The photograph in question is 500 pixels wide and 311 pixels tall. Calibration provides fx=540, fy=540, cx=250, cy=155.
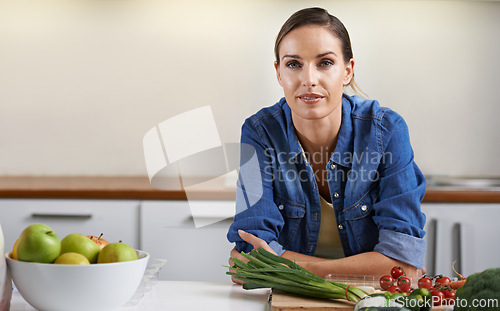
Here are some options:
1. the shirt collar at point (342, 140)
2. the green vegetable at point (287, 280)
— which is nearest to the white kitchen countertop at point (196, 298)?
the green vegetable at point (287, 280)

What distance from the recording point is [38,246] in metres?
0.81

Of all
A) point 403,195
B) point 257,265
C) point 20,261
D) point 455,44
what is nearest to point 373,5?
point 455,44

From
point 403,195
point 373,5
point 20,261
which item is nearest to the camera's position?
point 20,261

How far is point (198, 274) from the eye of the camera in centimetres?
216

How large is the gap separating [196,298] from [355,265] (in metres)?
0.50

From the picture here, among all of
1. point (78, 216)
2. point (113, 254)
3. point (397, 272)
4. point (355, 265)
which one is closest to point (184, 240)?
point (78, 216)

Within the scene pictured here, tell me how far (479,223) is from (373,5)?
1.22 m

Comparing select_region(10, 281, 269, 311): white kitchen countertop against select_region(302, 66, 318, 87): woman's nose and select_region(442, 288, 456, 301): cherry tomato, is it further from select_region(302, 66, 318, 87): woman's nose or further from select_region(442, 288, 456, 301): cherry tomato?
select_region(302, 66, 318, 87): woman's nose

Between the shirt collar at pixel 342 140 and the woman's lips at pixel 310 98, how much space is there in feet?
0.33

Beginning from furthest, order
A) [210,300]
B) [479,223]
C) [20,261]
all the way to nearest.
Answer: [479,223] < [210,300] < [20,261]

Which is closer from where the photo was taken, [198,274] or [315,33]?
[315,33]

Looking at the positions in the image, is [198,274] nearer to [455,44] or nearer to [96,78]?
[96,78]

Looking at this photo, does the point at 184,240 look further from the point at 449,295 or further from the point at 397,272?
the point at 449,295

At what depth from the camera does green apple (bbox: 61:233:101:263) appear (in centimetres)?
83
